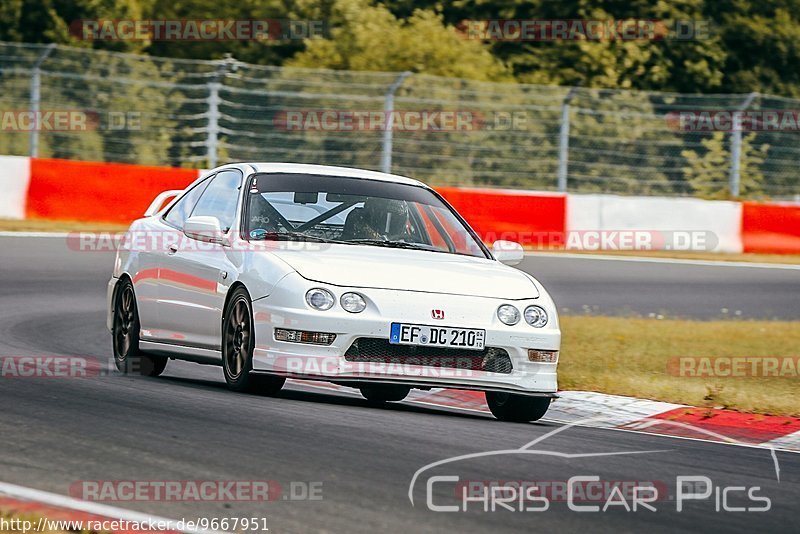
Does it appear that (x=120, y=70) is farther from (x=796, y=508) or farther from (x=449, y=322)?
(x=796, y=508)

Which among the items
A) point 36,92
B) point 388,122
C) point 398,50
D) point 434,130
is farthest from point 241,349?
point 398,50

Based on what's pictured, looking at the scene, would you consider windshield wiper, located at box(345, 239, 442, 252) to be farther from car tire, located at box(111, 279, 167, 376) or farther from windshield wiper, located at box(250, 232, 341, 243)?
car tire, located at box(111, 279, 167, 376)

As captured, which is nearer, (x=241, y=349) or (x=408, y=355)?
(x=408, y=355)

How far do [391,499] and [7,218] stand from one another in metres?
16.5

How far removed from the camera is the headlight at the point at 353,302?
8.31 metres

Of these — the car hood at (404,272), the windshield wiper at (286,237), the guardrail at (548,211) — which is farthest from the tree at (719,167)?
the windshield wiper at (286,237)

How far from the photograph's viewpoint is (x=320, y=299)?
Answer: 833cm

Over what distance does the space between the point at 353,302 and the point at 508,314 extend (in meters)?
0.89

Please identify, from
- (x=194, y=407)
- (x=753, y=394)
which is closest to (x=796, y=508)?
(x=194, y=407)

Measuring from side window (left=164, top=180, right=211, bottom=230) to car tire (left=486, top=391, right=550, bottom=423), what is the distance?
255 cm

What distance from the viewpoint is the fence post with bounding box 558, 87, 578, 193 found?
24.6 meters

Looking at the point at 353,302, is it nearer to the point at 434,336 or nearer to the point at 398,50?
the point at 434,336

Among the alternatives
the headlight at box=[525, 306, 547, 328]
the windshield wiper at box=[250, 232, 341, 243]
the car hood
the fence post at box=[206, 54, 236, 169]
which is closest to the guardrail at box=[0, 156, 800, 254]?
the fence post at box=[206, 54, 236, 169]

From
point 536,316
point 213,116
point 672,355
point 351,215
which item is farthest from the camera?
point 213,116
